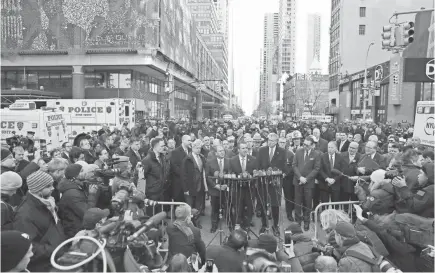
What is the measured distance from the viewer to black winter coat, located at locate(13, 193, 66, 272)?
430cm

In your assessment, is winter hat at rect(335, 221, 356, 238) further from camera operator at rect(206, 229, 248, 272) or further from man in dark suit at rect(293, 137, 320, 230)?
man in dark suit at rect(293, 137, 320, 230)

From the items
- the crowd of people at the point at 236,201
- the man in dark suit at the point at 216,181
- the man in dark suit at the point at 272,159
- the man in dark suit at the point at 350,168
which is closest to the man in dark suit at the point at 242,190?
the crowd of people at the point at 236,201

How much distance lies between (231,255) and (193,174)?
17.4ft

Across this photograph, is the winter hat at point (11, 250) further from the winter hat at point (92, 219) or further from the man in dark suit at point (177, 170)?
the man in dark suit at point (177, 170)

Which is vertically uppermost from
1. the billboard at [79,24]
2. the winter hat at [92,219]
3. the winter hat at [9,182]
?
the billboard at [79,24]

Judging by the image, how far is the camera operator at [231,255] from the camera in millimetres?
4094

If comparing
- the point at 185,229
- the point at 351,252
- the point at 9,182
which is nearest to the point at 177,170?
the point at 185,229

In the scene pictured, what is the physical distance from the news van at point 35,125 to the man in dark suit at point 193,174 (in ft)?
28.9

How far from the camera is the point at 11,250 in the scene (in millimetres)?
3229

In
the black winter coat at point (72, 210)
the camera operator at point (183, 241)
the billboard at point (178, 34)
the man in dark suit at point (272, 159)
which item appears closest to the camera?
the camera operator at point (183, 241)

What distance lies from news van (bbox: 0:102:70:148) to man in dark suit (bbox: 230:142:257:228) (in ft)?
32.6

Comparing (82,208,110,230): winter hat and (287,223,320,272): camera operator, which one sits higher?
(82,208,110,230): winter hat

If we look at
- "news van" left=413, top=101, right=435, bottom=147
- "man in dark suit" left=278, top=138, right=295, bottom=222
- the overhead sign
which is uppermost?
the overhead sign

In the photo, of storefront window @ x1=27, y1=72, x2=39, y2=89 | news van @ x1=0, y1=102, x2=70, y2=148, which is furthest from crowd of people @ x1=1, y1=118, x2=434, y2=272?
storefront window @ x1=27, y1=72, x2=39, y2=89
